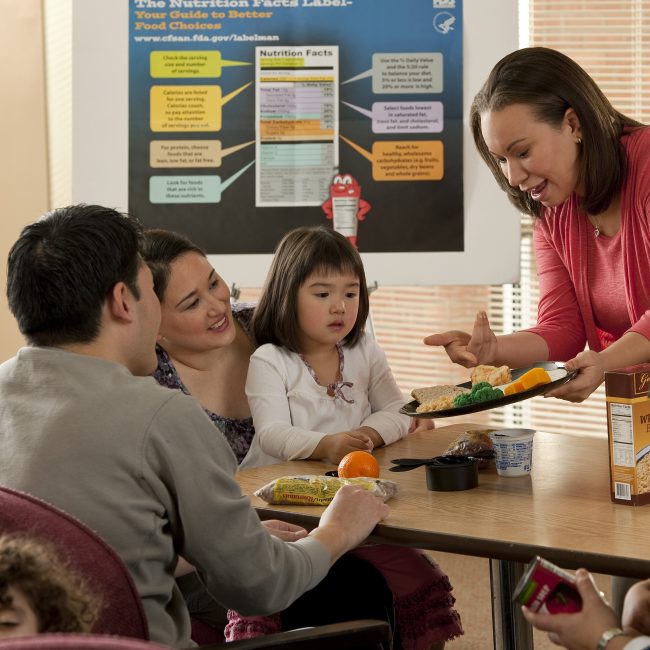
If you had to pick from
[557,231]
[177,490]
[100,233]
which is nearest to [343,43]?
[557,231]

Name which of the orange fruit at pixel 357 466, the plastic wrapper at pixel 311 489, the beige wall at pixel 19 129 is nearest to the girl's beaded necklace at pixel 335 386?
the orange fruit at pixel 357 466

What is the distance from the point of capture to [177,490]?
1.28 m

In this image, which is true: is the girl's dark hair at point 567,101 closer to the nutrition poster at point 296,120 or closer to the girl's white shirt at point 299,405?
the girl's white shirt at point 299,405

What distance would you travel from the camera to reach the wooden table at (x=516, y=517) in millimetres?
1409

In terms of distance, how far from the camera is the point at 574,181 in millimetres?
2258

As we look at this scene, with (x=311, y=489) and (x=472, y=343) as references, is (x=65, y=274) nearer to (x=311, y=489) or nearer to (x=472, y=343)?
(x=311, y=489)

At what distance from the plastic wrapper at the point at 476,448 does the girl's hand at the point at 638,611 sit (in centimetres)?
65

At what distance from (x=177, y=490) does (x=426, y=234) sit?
208 centimetres

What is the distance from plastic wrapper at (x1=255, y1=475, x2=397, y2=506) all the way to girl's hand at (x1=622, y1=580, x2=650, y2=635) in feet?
1.70

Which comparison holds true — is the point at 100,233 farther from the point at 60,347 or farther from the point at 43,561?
the point at 43,561

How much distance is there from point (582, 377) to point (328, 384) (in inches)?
24.5

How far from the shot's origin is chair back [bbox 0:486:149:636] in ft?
3.55

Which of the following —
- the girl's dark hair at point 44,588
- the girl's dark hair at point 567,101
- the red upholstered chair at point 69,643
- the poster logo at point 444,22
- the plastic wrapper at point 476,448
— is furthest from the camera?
the poster logo at point 444,22

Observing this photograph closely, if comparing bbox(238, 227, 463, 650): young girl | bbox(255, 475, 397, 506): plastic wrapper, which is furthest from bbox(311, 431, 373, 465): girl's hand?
bbox(255, 475, 397, 506): plastic wrapper
